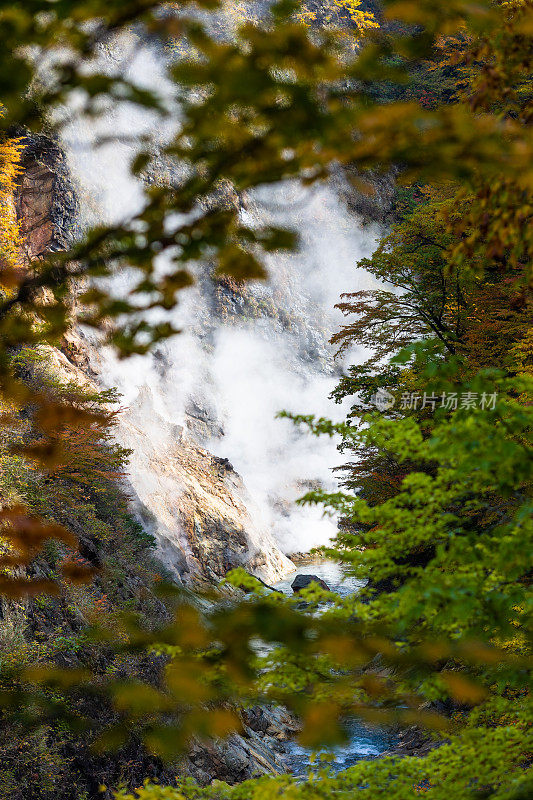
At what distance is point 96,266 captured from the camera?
148cm

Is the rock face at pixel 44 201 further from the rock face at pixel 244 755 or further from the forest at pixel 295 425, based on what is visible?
the rock face at pixel 244 755

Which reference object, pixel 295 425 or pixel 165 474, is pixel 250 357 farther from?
pixel 295 425

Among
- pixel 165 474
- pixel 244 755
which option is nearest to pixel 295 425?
pixel 244 755

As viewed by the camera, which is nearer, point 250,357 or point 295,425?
point 295,425

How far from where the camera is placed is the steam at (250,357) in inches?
946

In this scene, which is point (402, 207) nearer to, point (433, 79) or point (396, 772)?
point (433, 79)

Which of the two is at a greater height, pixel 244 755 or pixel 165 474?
pixel 165 474

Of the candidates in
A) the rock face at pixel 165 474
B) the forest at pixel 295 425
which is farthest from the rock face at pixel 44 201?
the forest at pixel 295 425

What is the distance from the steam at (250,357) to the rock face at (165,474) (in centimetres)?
21

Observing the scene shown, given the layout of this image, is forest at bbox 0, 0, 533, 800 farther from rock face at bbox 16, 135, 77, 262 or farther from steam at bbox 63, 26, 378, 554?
steam at bbox 63, 26, 378, 554

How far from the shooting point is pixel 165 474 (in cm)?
2069

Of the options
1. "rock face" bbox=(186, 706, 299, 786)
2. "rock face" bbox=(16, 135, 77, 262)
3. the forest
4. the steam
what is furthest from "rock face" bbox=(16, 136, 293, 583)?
the forest

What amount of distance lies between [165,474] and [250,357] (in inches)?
580

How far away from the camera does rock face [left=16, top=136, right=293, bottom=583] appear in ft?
55.2
